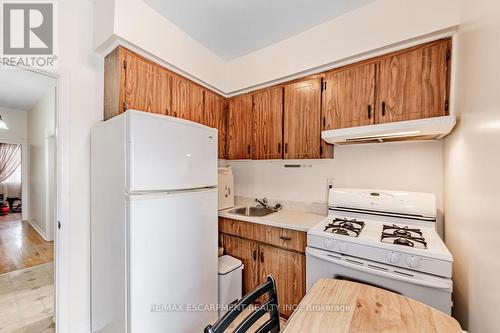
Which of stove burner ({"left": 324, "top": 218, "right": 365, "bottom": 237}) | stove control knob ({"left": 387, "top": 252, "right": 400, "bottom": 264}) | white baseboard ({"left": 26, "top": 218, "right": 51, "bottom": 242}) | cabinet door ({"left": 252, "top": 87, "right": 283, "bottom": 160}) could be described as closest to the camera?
stove control knob ({"left": 387, "top": 252, "right": 400, "bottom": 264})

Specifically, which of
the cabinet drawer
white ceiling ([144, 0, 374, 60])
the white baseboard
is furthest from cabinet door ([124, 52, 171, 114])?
the white baseboard

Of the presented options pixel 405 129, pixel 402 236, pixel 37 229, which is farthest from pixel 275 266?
pixel 37 229

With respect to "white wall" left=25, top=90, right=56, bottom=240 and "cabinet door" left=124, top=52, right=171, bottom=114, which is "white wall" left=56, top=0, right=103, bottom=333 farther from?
"white wall" left=25, top=90, right=56, bottom=240

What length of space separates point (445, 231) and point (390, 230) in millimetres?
440

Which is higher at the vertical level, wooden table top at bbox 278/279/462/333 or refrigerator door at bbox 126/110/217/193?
refrigerator door at bbox 126/110/217/193

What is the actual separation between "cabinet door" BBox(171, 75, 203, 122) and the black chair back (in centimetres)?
167

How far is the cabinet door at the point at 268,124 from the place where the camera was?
2.17 m

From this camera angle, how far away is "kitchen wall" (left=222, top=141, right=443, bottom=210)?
5.53ft

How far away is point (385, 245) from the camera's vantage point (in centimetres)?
128

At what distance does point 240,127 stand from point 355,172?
1.33 metres

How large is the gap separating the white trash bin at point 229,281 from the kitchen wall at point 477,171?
1.56 m

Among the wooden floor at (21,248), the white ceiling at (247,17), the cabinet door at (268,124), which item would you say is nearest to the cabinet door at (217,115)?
the cabinet door at (268,124)

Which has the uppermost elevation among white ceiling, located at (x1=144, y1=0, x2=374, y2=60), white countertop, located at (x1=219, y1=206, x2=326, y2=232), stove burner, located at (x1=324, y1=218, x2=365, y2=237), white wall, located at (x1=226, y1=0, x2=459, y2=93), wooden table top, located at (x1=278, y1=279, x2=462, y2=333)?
white ceiling, located at (x1=144, y1=0, x2=374, y2=60)

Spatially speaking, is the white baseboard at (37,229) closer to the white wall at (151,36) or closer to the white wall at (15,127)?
the white wall at (15,127)
